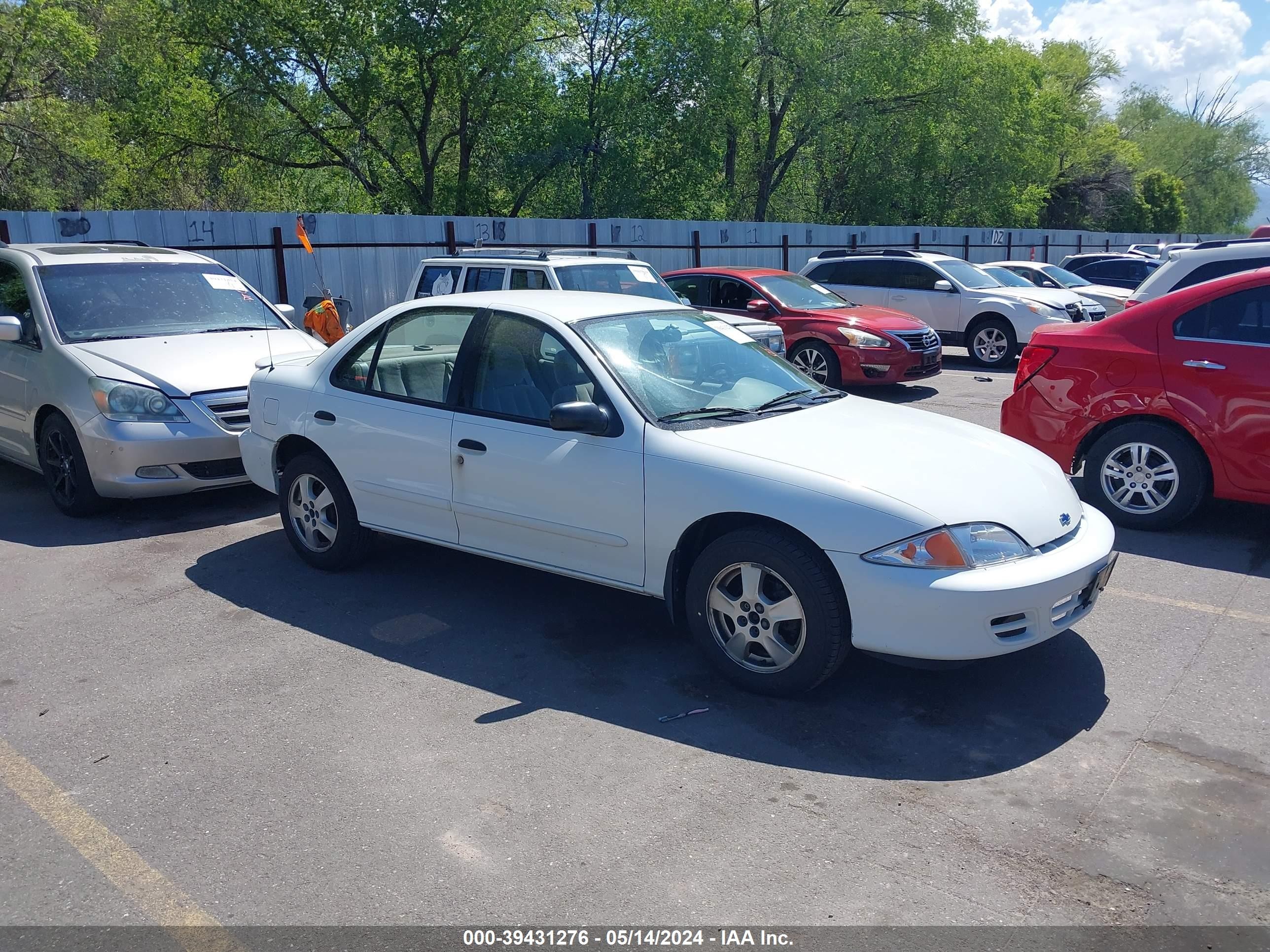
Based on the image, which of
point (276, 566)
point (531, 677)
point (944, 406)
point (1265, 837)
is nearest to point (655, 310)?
point (531, 677)

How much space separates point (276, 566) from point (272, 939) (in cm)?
361

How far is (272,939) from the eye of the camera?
292 centimetres

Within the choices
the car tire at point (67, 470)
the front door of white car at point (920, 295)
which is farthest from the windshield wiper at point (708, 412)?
the front door of white car at point (920, 295)

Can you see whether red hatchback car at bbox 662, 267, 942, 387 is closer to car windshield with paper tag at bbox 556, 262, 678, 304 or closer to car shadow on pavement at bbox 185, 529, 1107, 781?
car windshield with paper tag at bbox 556, 262, 678, 304

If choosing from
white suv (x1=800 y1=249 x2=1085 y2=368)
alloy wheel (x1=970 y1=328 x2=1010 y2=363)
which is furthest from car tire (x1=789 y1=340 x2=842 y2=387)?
alloy wheel (x1=970 y1=328 x2=1010 y2=363)

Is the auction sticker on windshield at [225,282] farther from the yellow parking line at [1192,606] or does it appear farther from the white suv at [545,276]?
the yellow parking line at [1192,606]

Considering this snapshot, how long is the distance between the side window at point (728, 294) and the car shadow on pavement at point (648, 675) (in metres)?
8.12

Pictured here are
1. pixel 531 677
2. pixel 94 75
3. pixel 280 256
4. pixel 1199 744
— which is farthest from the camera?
pixel 94 75

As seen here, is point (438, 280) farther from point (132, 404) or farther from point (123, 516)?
point (123, 516)

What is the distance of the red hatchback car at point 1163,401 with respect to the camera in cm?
637

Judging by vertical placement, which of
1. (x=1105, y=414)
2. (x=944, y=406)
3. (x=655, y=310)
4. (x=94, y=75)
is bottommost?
(x=944, y=406)

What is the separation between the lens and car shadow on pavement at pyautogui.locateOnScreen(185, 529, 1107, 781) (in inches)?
159

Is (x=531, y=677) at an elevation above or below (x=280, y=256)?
below

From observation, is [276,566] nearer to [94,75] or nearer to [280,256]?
[280,256]
